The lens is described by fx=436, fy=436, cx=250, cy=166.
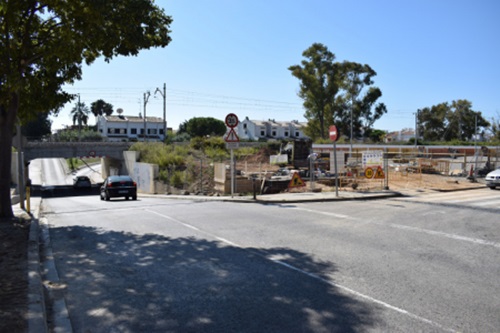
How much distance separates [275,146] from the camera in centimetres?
5781

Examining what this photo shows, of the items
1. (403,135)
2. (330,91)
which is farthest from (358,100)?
(403,135)

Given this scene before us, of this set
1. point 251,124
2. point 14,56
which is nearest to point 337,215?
point 14,56

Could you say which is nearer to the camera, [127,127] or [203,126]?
[203,126]

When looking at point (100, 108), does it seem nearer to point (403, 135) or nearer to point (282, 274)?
point (403, 135)

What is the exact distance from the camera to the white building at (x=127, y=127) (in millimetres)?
112688

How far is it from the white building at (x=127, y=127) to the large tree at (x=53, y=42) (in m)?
98.8

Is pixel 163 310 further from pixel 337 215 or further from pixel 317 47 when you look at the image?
pixel 317 47

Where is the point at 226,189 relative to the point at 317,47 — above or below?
below

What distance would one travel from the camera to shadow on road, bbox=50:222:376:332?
4824 millimetres

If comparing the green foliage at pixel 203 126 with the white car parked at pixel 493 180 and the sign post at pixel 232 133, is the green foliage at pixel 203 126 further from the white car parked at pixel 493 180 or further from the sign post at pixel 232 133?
the sign post at pixel 232 133

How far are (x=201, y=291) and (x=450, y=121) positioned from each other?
10544cm

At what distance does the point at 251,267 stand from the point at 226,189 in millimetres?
16115

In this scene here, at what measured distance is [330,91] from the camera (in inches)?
2766

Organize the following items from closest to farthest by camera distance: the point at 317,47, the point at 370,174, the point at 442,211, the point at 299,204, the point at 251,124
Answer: the point at 442,211 < the point at 299,204 < the point at 370,174 < the point at 317,47 < the point at 251,124
